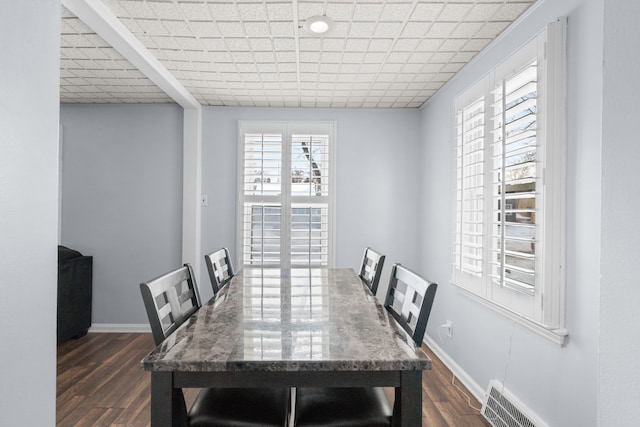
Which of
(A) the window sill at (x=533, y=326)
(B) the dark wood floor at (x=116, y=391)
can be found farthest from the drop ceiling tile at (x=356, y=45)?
(B) the dark wood floor at (x=116, y=391)

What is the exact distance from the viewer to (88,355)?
3037mm

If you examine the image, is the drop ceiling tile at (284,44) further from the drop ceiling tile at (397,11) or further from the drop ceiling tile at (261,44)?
the drop ceiling tile at (397,11)

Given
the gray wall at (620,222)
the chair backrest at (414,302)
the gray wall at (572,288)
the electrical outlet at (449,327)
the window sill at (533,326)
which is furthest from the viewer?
the electrical outlet at (449,327)

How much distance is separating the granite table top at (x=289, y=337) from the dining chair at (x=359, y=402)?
102 mm

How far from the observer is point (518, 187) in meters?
1.94

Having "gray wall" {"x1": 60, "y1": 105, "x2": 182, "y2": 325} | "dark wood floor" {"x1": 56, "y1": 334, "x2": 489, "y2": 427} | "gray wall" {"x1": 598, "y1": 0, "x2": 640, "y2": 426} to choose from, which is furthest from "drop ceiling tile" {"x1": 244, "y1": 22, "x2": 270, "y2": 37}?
"dark wood floor" {"x1": 56, "y1": 334, "x2": 489, "y2": 427}

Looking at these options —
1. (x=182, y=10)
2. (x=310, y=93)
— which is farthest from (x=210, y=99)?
(x=182, y=10)

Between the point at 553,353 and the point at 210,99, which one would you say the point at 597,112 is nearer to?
the point at 553,353

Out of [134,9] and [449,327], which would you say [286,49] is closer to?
[134,9]

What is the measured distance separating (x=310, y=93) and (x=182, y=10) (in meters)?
1.48

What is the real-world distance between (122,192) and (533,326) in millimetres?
3658

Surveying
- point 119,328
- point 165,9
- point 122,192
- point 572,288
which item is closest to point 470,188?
point 572,288

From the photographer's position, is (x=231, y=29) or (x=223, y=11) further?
(x=231, y=29)

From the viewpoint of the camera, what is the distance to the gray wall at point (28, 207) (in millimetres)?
1233
